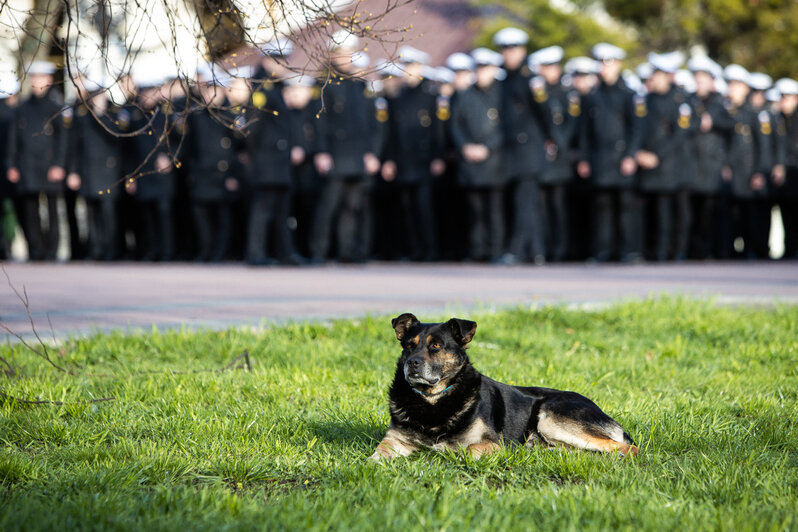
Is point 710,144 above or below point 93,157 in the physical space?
above

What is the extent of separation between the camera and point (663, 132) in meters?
15.4

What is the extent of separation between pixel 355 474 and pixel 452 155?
12.6 metres

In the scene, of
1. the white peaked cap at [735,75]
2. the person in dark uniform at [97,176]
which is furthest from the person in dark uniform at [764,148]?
the person in dark uniform at [97,176]

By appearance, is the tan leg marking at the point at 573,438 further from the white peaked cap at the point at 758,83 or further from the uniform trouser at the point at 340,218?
the white peaked cap at the point at 758,83

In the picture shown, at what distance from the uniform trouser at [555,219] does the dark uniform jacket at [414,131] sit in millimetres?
2011

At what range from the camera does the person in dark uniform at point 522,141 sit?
547 inches

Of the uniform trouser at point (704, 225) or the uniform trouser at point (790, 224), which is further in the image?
the uniform trouser at point (790, 224)

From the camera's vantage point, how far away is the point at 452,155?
15.4 m

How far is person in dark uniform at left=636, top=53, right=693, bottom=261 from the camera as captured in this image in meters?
15.3

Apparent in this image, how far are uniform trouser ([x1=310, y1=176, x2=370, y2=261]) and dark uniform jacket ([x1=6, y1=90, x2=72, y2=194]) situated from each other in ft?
15.8

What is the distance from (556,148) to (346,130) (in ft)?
11.0

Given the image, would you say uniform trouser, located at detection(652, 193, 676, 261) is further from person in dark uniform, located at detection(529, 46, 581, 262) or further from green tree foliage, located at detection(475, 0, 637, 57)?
green tree foliage, located at detection(475, 0, 637, 57)

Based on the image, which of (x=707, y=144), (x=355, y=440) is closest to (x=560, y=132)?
(x=707, y=144)

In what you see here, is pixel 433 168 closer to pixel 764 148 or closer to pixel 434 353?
pixel 764 148
